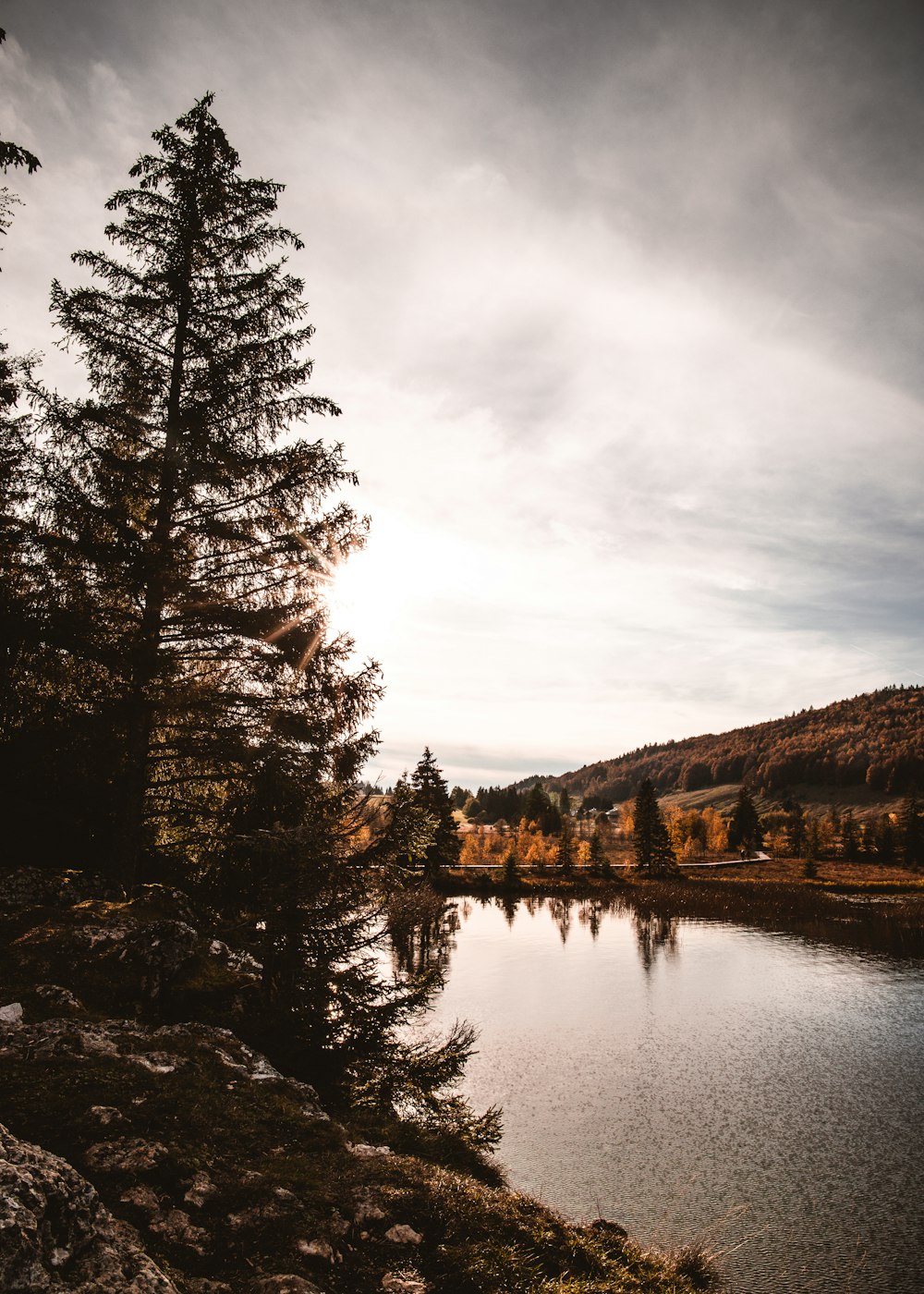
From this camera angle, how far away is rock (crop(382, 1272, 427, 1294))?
17.0 ft

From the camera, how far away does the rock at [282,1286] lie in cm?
442

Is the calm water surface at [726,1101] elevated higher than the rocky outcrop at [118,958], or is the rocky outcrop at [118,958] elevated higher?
the rocky outcrop at [118,958]

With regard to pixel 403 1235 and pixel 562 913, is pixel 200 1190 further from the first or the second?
pixel 562 913

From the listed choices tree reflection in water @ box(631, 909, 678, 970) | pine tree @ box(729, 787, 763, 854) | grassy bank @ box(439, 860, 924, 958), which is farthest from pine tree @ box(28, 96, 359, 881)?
pine tree @ box(729, 787, 763, 854)

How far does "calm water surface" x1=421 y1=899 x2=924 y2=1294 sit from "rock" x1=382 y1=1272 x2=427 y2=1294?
9720mm

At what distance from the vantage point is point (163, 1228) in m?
4.63

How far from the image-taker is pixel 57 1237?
3537 mm

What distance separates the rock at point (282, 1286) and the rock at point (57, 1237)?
2.65 ft

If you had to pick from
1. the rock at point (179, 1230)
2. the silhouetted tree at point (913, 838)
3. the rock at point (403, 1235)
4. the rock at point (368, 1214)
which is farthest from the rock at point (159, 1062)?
the silhouetted tree at point (913, 838)

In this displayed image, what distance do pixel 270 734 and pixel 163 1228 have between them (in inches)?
309

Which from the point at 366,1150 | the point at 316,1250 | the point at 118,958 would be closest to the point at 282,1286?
the point at 316,1250

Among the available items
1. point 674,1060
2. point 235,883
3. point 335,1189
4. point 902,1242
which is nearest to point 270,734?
point 235,883

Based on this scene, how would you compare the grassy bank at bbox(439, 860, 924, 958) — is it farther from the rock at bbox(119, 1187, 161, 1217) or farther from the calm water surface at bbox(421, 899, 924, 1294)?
the rock at bbox(119, 1187, 161, 1217)

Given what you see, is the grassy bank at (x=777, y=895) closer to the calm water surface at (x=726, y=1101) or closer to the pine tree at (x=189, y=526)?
the calm water surface at (x=726, y=1101)
